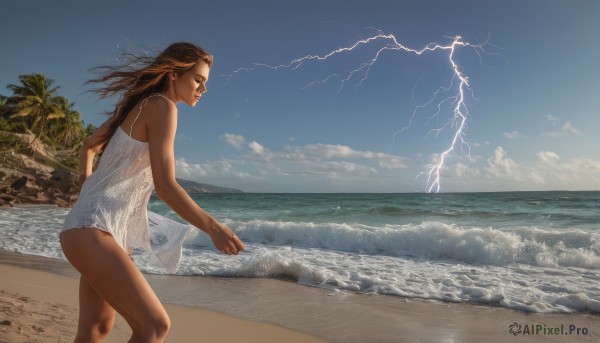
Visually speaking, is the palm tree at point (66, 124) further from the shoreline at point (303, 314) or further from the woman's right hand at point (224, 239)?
the woman's right hand at point (224, 239)

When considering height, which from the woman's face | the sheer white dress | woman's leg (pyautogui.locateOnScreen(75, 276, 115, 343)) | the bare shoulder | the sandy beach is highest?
the woman's face

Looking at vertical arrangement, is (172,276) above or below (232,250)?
below

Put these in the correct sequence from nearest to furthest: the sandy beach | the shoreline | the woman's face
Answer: the woman's face < the sandy beach < the shoreline

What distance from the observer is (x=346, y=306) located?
17.3 feet

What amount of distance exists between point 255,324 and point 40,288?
2997 mm

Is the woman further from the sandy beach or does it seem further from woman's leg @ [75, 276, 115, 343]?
the sandy beach

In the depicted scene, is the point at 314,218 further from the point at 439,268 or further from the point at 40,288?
the point at 40,288

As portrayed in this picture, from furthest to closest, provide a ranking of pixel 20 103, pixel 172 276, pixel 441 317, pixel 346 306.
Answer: pixel 20 103 < pixel 172 276 < pixel 346 306 < pixel 441 317

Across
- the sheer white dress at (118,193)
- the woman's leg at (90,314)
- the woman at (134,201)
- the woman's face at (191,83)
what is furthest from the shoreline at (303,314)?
the woman's face at (191,83)

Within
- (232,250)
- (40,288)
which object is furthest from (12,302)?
(232,250)

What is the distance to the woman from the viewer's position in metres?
1.51

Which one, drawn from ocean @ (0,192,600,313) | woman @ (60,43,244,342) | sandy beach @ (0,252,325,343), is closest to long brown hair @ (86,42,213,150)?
woman @ (60,43,244,342)

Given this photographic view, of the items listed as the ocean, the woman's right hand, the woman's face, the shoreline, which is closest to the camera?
the woman's right hand

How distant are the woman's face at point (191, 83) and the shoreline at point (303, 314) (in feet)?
9.38
